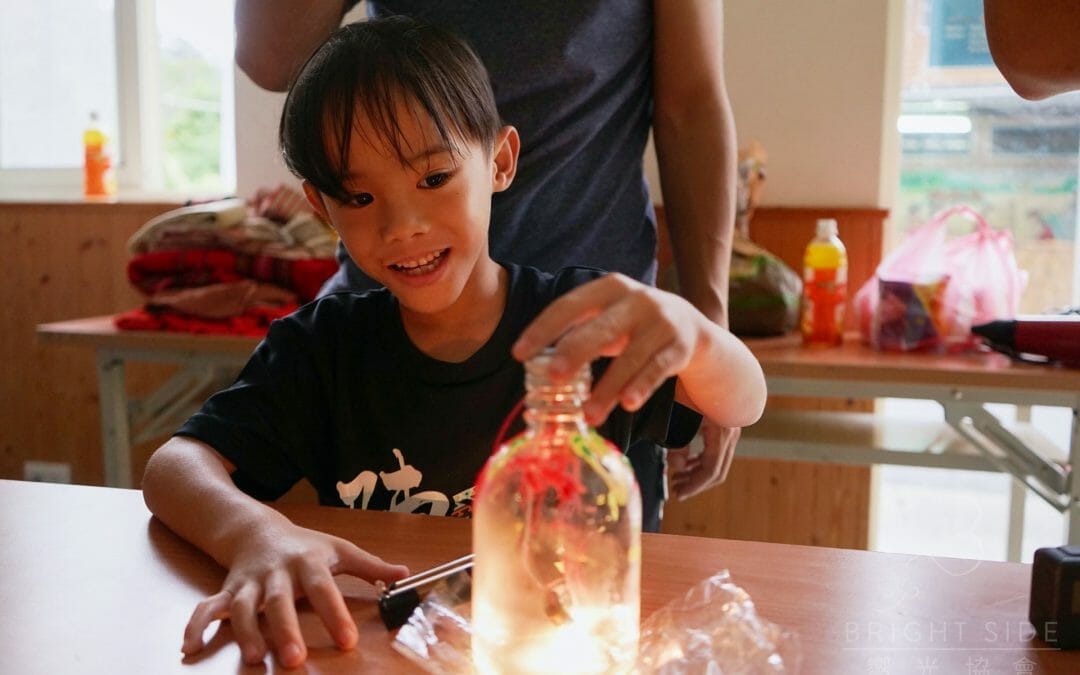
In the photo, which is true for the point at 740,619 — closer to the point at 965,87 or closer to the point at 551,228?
the point at 551,228

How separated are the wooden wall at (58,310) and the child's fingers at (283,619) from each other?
8.49 ft

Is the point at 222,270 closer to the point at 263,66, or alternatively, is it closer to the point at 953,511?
the point at 263,66

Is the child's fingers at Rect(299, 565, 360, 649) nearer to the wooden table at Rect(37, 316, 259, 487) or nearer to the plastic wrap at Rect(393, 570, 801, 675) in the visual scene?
the plastic wrap at Rect(393, 570, 801, 675)

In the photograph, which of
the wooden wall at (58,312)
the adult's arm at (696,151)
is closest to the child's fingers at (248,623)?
the adult's arm at (696,151)

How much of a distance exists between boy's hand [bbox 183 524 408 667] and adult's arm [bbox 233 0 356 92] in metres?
0.72

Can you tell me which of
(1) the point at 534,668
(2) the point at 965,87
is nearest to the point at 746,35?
(2) the point at 965,87

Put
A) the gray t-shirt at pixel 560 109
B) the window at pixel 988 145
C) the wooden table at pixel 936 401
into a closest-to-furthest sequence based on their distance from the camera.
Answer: the gray t-shirt at pixel 560 109, the wooden table at pixel 936 401, the window at pixel 988 145

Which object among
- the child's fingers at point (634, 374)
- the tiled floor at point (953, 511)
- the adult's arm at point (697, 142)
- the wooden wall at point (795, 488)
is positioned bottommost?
the tiled floor at point (953, 511)

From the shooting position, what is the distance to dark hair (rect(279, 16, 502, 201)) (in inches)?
38.1

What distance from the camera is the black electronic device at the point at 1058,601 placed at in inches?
24.2

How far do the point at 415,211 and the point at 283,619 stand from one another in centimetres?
44

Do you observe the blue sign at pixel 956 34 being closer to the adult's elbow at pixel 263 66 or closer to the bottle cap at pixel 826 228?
the bottle cap at pixel 826 228

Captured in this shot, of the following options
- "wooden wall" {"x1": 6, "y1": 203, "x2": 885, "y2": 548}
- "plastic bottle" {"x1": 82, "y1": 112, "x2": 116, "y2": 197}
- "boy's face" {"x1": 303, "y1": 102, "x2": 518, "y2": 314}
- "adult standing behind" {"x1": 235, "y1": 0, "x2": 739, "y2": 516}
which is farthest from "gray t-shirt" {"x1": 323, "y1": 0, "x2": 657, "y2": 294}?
"plastic bottle" {"x1": 82, "y1": 112, "x2": 116, "y2": 197}

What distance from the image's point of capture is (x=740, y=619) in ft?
2.11
